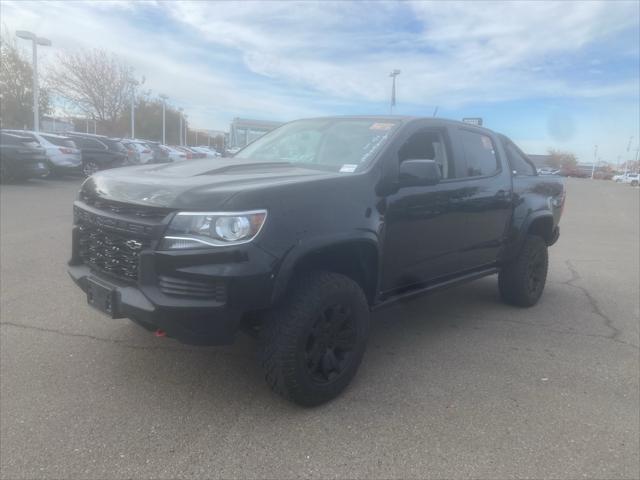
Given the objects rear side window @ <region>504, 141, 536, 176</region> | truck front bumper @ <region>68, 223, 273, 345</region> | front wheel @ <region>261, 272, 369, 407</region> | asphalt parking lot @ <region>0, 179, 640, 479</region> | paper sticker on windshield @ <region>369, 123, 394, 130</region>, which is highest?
paper sticker on windshield @ <region>369, 123, 394, 130</region>

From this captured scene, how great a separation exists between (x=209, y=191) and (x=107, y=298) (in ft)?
2.77

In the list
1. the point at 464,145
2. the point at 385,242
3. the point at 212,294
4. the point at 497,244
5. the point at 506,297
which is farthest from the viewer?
the point at 506,297

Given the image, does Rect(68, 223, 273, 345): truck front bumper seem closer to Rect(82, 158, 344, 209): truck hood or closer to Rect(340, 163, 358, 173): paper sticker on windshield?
Rect(82, 158, 344, 209): truck hood

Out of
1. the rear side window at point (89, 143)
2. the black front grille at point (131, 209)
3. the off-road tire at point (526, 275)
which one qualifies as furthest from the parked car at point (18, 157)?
the off-road tire at point (526, 275)

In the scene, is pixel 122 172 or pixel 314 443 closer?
pixel 314 443

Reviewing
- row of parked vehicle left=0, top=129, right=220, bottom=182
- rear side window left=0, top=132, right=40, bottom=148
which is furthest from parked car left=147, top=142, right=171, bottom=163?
rear side window left=0, top=132, right=40, bottom=148

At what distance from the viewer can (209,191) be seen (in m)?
2.72

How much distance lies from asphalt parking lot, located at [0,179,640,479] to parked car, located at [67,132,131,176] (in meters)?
14.4

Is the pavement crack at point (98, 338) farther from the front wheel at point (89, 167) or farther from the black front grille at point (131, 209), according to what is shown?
the front wheel at point (89, 167)

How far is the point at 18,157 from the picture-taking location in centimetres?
1426

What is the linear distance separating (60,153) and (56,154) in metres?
0.12

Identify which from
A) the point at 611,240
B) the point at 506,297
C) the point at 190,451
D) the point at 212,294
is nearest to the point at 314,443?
the point at 190,451

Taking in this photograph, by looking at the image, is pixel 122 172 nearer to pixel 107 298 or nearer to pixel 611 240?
pixel 107 298

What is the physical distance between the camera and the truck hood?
270 cm
